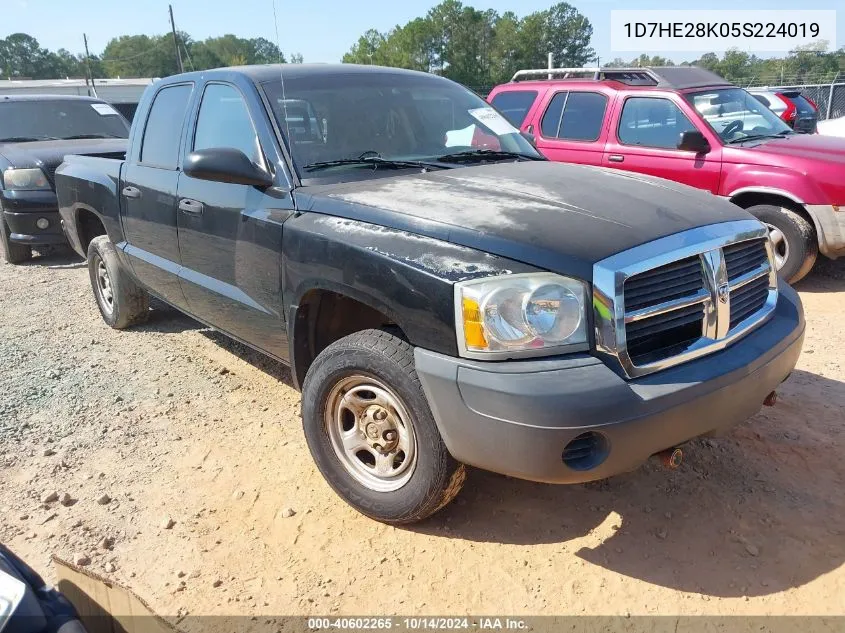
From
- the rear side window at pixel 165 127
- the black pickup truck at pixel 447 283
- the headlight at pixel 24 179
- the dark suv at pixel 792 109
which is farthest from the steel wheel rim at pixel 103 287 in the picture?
the dark suv at pixel 792 109

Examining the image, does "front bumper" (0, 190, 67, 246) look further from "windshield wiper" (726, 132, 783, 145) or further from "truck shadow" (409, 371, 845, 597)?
"windshield wiper" (726, 132, 783, 145)

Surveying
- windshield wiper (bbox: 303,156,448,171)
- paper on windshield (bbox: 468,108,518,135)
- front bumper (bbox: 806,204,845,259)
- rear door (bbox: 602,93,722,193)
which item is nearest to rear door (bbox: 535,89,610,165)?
rear door (bbox: 602,93,722,193)

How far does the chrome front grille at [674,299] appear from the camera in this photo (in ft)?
7.50

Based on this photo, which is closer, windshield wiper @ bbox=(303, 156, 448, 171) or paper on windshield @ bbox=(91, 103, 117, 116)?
windshield wiper @ bbox=(303, 156, 448, 171)

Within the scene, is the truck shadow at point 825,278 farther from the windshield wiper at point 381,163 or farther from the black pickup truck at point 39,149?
the black pickup truck at point 39,149

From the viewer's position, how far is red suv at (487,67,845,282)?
582 centimetres

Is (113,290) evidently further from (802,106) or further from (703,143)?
(802,106)

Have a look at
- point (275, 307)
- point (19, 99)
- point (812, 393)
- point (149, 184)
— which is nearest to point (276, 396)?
point (275, 307)

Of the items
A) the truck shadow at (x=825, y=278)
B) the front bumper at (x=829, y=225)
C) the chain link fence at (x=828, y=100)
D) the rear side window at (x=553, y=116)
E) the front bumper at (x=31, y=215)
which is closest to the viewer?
the front bumper at (x=829, y=225)

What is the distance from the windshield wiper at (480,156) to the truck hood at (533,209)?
216 millimetres

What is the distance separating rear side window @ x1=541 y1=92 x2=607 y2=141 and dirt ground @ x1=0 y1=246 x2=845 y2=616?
145 inches

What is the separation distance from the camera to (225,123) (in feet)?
11.9

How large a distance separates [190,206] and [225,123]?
1.57ft

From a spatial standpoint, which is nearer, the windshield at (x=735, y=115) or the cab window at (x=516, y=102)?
the windshield at (x=735, y=115)
